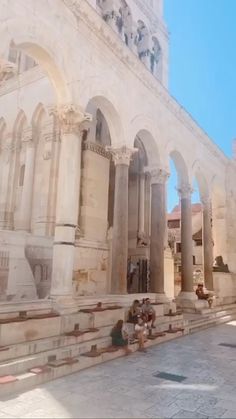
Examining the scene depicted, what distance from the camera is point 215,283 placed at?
17578 mm

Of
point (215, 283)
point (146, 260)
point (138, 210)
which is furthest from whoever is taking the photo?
point (215, 283)

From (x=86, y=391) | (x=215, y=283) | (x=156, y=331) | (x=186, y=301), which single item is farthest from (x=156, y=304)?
(x=215, y=283)

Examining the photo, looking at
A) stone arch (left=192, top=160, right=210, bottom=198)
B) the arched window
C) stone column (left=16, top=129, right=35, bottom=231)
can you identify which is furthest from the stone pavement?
stone arch (left=192, top=160, right=210, bottom=198)

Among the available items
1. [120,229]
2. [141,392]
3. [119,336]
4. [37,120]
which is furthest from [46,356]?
[37,120]

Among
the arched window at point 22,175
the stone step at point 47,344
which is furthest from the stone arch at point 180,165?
the stone step at point 47,344

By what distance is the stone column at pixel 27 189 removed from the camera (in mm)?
12828

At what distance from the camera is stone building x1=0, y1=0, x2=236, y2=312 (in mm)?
8281

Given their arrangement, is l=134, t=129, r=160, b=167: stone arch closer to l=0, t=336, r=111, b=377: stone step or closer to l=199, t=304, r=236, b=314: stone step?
l=199, t=304, r=236, b=314: stone step

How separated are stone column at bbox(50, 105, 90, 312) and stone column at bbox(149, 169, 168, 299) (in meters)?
4.61

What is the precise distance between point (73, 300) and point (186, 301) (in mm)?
7094

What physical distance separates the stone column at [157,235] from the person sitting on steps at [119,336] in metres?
4.18

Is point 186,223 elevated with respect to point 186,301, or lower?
elevated

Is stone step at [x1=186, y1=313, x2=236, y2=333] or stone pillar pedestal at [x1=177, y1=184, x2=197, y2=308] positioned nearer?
stone step at [x1=186, y1=313, x2=236, y2=333]

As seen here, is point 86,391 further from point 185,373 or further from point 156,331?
point 156,331
